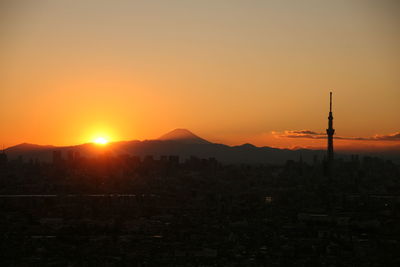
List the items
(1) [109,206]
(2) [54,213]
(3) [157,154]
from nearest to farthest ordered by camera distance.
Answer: (2) [54,213] → (1) [109,206] → (3) [157,154]

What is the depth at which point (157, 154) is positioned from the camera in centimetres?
18312

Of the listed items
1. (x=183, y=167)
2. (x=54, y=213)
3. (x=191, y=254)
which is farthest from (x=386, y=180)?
(x=191, y=254)

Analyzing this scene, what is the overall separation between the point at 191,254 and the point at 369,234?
658 inches

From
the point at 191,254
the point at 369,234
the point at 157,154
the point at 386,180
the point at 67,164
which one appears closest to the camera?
the point at 191,254

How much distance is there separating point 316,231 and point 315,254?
1163cm

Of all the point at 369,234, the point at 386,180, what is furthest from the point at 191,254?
the point at 386,180

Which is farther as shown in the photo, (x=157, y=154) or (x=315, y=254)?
(x=157, y=154)

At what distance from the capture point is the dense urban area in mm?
40406

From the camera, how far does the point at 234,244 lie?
148 ft

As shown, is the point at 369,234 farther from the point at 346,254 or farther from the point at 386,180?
the point at 386,180

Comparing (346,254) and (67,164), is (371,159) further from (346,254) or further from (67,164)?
(346,254)

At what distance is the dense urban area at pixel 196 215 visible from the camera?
133 feet

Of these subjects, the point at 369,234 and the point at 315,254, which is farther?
the point at 369,234

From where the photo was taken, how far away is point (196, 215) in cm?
6494
